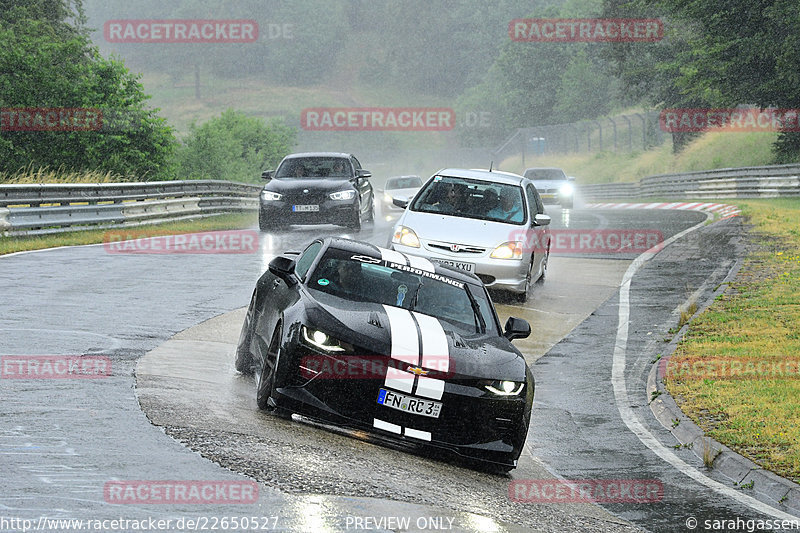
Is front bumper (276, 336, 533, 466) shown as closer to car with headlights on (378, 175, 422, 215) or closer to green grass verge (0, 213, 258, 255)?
green grass verge (0, 213, 258, 255)

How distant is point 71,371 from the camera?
368 inches

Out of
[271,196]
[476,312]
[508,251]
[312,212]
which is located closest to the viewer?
[476,312]

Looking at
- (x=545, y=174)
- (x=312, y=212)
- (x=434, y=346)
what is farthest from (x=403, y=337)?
(x=545, y=174)

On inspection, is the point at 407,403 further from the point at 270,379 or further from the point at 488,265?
the point at 488,265

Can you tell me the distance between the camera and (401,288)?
895cm

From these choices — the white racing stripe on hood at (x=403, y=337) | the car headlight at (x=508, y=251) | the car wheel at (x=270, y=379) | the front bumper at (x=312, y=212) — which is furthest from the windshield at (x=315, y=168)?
the car wheel at (x=270, y=379)

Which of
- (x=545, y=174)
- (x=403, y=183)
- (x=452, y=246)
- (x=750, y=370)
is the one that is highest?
(x=545, y=174)

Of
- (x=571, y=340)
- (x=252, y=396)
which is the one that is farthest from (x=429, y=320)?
(x=571, y=340)

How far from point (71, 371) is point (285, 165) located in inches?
635

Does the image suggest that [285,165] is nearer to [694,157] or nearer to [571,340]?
[571,340]

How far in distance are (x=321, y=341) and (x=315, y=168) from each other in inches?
697

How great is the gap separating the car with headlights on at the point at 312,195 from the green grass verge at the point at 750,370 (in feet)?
29.9

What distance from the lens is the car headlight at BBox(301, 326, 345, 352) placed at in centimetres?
770

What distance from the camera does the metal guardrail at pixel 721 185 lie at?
3912 cm
